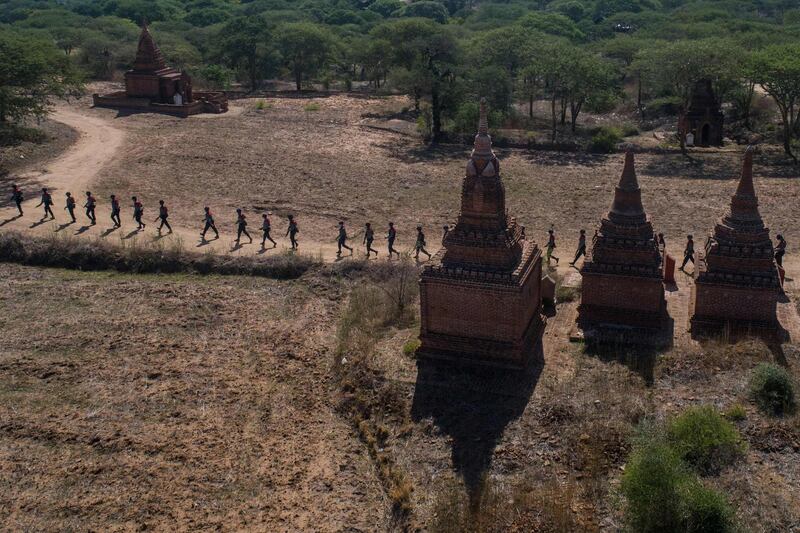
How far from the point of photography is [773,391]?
12.4 metres

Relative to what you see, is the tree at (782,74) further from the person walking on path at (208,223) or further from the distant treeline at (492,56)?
the person walking on path at (208,223)

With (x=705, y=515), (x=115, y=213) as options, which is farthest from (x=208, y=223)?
(x=705, y=515)

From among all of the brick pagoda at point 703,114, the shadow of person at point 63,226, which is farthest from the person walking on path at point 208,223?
the brick pagoda at point 703,114

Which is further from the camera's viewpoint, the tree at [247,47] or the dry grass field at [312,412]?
the tree at [247,47]

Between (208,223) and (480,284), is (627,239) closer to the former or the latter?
(480,284)

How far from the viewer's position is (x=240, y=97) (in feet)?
158

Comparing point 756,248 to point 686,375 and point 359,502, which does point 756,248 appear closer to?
point 686,375

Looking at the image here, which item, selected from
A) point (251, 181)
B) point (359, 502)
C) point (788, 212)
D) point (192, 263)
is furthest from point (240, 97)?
point (359, 502)

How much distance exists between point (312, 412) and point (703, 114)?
92.6 ft

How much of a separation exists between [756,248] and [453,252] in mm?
6292

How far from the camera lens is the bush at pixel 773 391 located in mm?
12312

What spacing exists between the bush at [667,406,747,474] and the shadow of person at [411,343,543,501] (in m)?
2.89

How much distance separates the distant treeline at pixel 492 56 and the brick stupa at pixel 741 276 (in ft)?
61.6

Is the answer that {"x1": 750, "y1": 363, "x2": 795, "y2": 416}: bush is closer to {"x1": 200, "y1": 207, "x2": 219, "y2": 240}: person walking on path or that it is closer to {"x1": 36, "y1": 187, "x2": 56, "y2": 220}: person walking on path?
{"x1": 200, "y1": 207, "x2": 219, "y2": 240}: person walking on path
